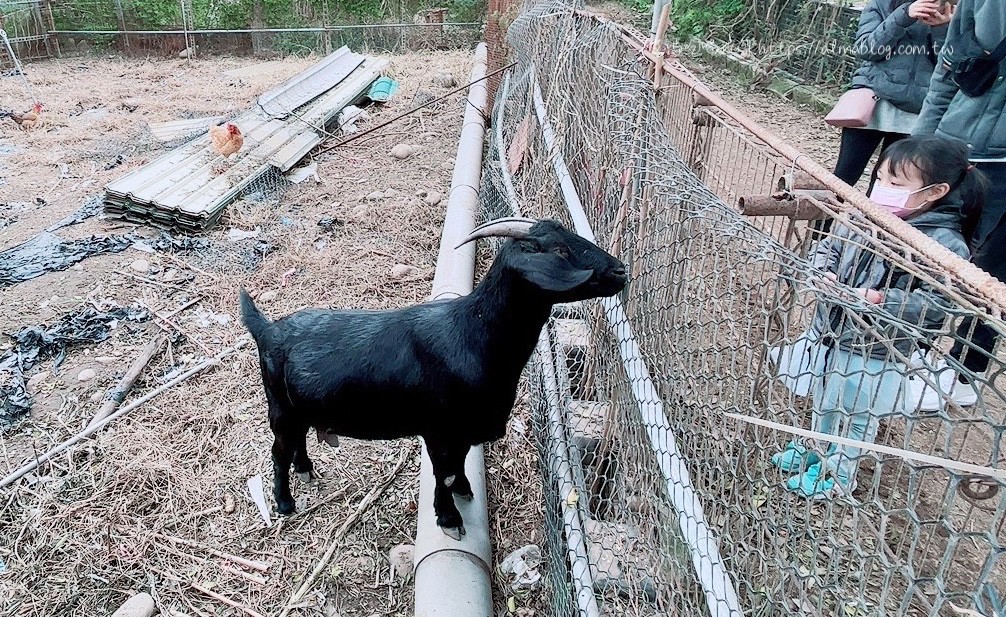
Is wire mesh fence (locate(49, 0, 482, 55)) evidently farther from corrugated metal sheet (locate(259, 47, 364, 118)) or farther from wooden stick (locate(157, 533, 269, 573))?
wooden stick (locate(157, 533, 269, 573))

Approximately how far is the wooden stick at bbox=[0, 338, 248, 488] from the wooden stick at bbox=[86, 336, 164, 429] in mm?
46

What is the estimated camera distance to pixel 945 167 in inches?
91.4

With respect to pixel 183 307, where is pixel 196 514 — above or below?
below

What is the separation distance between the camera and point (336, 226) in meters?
5.69

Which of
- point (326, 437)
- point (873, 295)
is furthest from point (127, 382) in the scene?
point (873, 295)

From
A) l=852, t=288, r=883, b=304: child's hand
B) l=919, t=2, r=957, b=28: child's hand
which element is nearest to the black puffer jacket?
l=919, t=2, r=957, b=28: child's hand

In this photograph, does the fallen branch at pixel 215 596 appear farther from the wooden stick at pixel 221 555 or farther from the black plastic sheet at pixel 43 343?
the black plastic sheet at pixel 43 343

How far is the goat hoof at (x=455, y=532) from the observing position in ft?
8.43

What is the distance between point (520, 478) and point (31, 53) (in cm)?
1492

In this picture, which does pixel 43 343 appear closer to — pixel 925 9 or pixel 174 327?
pixel 174 327

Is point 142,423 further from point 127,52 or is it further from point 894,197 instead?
point 127,52

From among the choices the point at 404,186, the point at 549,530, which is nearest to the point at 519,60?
the point at 404,186

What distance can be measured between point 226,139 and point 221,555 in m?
5.20

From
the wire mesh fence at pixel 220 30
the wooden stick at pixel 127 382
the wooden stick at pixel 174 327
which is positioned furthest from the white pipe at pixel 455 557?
the wire mesh fence at pixel 220 30
